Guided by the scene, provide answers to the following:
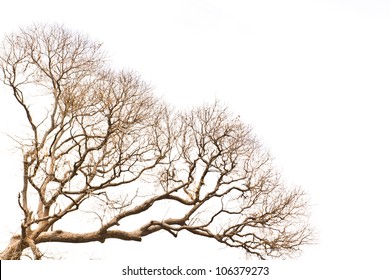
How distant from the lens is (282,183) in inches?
591

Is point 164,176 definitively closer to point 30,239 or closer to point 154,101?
point 154,101

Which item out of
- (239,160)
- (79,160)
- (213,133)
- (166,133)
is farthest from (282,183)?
(79,160)

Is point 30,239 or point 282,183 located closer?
point 30,239

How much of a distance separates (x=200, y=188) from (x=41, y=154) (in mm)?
4140

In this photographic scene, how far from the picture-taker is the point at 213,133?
14906 mm

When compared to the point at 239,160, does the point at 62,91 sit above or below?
above

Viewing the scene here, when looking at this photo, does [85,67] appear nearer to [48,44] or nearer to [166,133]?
[48,44]

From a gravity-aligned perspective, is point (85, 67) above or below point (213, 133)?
above

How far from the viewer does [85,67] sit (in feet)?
48.2

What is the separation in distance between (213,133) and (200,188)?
150cm

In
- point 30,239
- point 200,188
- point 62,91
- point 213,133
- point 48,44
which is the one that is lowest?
point 30,239

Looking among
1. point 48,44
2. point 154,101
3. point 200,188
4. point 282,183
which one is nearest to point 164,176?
point 200,188

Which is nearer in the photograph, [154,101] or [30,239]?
[30,239]

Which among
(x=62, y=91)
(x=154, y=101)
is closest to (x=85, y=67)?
(x=62, y=91)
